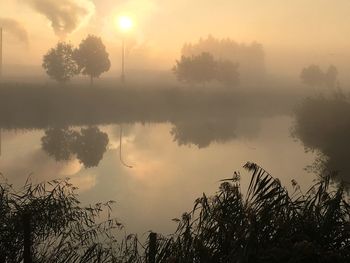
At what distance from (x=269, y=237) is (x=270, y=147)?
3699 cm

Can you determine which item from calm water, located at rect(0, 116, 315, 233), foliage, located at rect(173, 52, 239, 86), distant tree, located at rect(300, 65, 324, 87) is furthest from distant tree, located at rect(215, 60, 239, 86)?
calm water, located at rect(0, 116, 315, 233)

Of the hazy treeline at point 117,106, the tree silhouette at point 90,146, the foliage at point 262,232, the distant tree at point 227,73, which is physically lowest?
the tree silhouette at point 90,146

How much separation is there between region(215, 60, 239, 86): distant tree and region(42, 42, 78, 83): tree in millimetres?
37732

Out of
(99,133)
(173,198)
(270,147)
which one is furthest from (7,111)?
(173,198)

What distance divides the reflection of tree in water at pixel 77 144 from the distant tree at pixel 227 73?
5906 cm

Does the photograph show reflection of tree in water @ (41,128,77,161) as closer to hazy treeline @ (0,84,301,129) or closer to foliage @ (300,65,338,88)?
hazy treeline @ (0,84,301,129)

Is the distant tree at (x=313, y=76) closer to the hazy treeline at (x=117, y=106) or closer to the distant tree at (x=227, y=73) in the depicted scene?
the distant tree at (x=227, y=73)

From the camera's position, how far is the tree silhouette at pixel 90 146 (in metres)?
32.9

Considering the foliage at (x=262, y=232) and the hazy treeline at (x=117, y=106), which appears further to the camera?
the hazy treeline at (x=117, y=106)

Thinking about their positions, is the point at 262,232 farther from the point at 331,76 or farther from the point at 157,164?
the point at 331,76

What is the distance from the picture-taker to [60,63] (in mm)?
82875

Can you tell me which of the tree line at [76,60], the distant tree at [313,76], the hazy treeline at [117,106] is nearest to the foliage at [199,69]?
the hazy treeline at [117,106]

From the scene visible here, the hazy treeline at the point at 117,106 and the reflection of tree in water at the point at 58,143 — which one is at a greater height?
the hazy treeline at the point at 117,106

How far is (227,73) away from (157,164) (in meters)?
77.7
